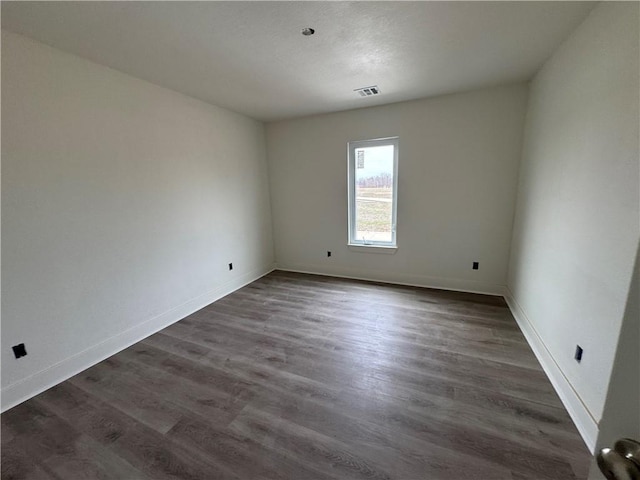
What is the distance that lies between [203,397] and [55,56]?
8.58 ft

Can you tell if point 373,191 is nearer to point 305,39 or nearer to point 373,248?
point 373,248

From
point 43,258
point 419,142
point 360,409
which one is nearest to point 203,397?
point 360,409

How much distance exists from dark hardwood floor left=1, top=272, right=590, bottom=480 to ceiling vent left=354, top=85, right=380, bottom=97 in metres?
2.43

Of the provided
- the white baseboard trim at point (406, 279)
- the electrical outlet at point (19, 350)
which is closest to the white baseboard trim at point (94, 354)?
the electrical outlet at point (19, 350)

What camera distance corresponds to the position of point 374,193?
3752 millimetres

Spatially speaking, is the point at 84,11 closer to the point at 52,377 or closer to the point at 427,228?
the point at 52,377

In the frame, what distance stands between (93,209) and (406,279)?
351 centimetres

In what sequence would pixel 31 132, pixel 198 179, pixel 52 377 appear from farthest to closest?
pixel 198 179 < pixel 52 377 < pixel 31 132

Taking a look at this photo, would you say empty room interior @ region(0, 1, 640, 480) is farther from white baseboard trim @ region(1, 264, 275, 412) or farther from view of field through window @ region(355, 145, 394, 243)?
view of field through window @ region(355, 145, 394, 243)

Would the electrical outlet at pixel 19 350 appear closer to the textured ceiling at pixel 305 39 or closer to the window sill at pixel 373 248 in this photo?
the textured ceiling at pixel 305 39

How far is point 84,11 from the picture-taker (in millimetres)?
1518

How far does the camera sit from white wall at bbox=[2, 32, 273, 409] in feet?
5.84

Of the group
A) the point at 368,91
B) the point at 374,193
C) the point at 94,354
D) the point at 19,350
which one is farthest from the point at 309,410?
the point at 368,91

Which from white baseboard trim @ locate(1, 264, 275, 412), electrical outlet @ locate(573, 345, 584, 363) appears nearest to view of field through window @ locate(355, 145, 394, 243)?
white baseboard trim @ locate(1, 264, 275, 412)
